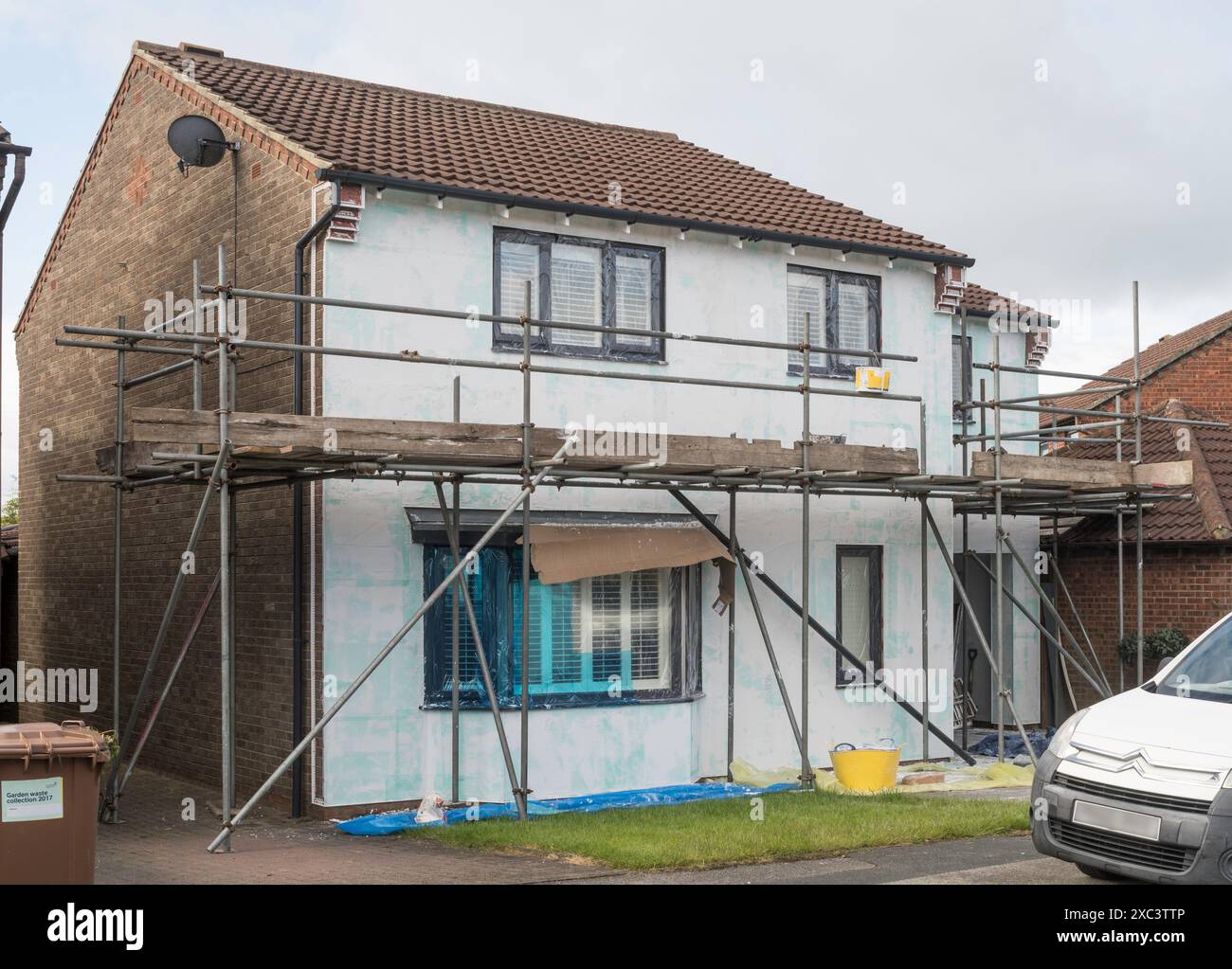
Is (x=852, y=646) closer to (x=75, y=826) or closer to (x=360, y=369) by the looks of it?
(x=360, y=369)

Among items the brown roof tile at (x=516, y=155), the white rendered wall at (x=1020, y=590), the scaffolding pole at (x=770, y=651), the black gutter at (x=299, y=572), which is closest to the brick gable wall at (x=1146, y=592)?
the white rendered wall at (x=1020, y=590)

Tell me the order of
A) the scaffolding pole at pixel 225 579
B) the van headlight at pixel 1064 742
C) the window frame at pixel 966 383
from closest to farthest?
the van headlight at pixel 1064 742 → the scaffolding pole at pixel 225 579 → the window frame at pixel 966 383

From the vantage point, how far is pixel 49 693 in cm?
1964

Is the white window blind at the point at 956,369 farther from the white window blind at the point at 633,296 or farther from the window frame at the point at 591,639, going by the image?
the window frame at the point at 591,639

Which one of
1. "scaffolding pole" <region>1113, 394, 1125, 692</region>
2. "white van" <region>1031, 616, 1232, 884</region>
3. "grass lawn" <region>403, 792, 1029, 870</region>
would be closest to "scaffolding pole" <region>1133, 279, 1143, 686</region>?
"scaffolding pole" <region>1113, 394, 1125, 692</region>

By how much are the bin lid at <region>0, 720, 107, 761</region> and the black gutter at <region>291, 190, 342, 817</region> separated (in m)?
4.45

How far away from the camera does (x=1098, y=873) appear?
355 inches

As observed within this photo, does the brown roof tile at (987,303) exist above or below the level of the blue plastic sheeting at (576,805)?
above

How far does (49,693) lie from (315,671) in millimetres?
7973

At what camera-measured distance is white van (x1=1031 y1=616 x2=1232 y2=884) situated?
8086mm

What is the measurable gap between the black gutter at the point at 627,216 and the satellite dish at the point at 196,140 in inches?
90.9

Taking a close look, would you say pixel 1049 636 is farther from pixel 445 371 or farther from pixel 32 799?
pixel 32 799

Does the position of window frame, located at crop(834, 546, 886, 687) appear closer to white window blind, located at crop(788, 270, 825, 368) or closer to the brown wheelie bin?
white window blind, located at crop(788, 270, 825, 368)

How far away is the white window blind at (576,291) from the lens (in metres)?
14.9
